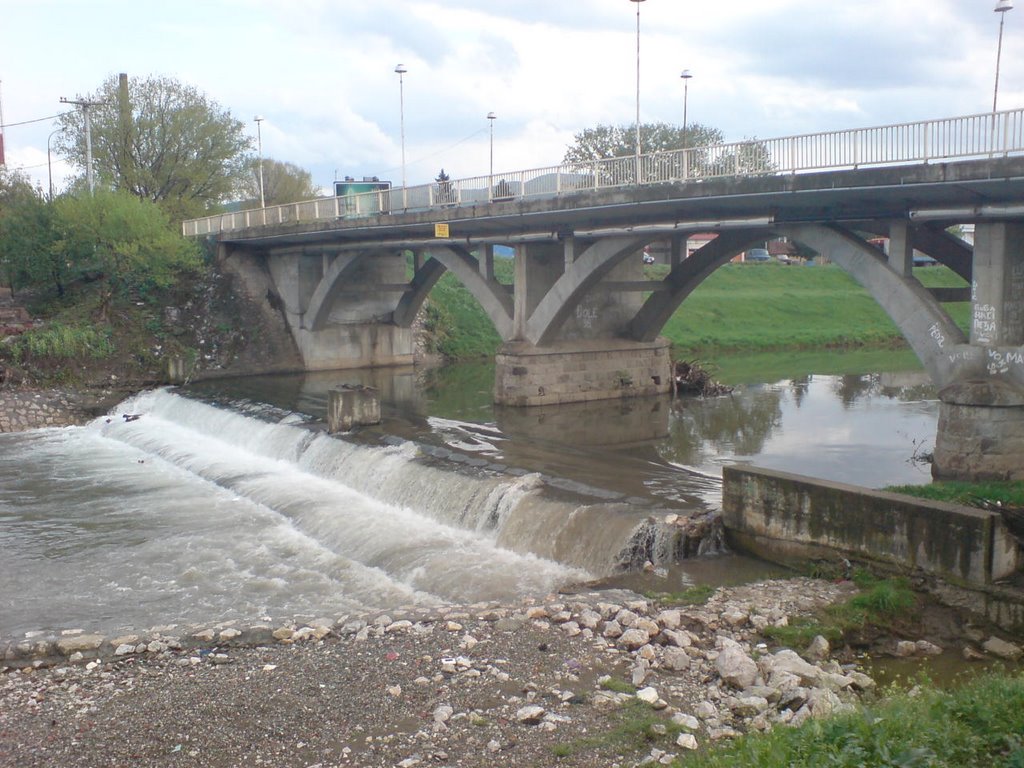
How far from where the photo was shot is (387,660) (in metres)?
11.0

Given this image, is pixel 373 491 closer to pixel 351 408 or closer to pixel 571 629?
pixel 351 408

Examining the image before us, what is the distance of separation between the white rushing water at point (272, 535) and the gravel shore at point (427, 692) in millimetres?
2369

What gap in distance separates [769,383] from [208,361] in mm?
22005

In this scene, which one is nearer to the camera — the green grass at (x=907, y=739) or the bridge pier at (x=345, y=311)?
the green grass at (x=907, y=739)

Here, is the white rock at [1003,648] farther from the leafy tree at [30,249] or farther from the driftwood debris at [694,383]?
the leafy tree at [30,249]

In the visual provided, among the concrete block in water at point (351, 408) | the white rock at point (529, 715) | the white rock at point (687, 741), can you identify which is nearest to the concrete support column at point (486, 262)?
the concrete block in water at point (351, 408)

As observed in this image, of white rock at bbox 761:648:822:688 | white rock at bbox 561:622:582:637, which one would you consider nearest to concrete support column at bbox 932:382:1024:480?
white rock at bbox 761:648:822:688

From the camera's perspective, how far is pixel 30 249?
40.3m

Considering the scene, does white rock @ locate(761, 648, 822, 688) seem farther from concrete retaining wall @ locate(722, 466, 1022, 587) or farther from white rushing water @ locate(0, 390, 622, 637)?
white rushing water @ locate(0, 390, 622, 637)

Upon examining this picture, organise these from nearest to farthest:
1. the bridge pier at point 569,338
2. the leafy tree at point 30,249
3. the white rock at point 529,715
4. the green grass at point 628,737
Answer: the green grass at point 628,737
the white rock at point 529,715
the bridge pier at point 569,338
the leafy tree at point 30,249

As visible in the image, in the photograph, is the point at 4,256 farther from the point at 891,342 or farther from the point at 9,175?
the point at 891,342

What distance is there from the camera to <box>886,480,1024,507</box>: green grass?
13523mm

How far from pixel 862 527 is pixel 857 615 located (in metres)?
2.05

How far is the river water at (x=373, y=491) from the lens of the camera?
15180mm
